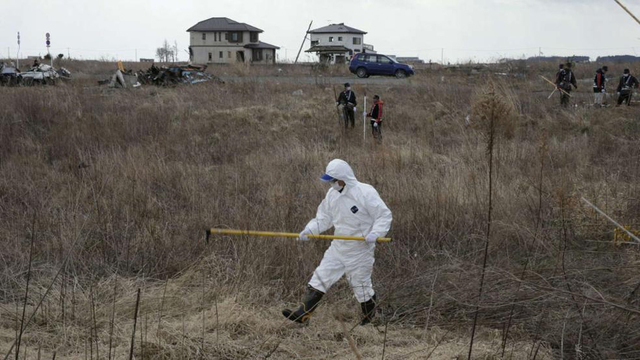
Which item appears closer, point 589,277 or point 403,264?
point 589,277

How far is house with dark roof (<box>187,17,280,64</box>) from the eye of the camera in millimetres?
57531

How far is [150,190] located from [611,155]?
8.15 metres

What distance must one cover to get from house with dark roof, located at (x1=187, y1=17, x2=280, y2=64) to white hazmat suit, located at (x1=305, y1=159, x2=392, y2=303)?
52826 millimetres

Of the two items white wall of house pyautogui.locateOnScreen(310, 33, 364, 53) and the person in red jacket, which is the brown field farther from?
white wall of house pyautogui.locateOnScreen(310, 33, 364, 53)

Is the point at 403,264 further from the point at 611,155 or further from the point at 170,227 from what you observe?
the point at 611,155

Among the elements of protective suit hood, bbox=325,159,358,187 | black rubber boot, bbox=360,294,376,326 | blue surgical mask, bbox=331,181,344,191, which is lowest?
black rubber boot, bbox=360,294,376,326

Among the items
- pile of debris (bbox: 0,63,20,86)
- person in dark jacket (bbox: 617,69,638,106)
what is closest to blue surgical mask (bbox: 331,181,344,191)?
person in dark jacket (bbox: 617,69,638,106)

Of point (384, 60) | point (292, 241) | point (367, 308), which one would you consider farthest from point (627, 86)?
point (367, 308)

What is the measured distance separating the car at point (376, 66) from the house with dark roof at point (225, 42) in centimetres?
2993

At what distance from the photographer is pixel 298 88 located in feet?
72.9

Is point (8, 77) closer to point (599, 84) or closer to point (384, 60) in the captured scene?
point (384, 60)

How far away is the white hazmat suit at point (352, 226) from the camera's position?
528cm

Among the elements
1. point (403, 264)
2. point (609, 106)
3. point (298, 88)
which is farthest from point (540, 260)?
point (298, 88)

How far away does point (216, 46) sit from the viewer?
5822 centimetres
